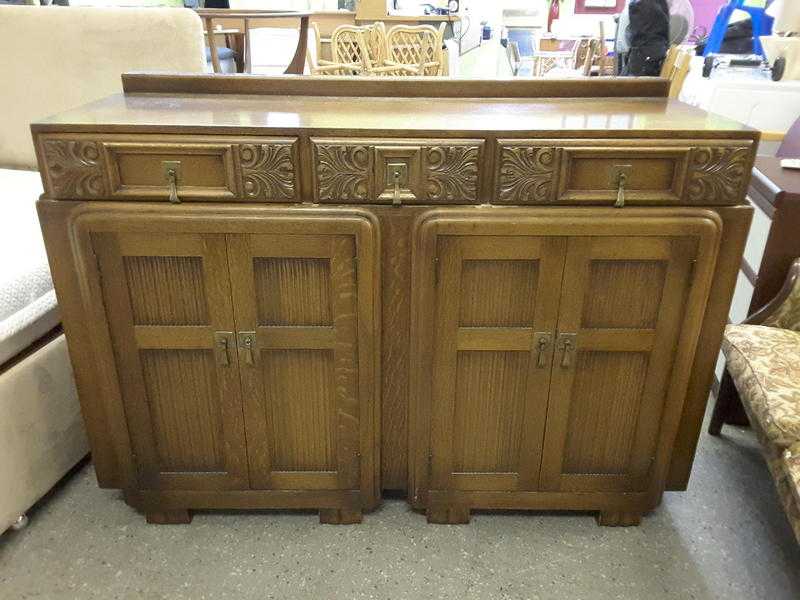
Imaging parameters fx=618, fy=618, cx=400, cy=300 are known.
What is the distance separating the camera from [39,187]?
171 cm

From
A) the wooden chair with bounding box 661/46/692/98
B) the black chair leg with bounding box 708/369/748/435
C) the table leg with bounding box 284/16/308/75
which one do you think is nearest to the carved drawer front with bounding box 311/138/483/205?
the black chair leg with bounding box 708/369/748/435

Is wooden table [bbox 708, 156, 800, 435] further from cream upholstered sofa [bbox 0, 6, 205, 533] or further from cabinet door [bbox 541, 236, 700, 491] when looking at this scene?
cream upholstered sofa [bbox 0, 6, 205, 533]

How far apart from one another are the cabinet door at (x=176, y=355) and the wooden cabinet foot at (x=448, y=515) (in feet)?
→ 1.36

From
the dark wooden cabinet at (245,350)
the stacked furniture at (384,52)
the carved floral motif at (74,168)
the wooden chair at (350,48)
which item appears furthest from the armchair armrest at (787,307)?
the wooden chair at (350,48)

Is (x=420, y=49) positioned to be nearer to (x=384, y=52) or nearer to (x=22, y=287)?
(x=384, y=52)

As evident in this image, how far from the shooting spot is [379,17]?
16.8 feet

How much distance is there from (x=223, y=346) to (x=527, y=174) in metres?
0.64

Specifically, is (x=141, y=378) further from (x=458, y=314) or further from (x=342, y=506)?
(x=458, y=314)

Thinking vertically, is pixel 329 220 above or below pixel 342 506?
above

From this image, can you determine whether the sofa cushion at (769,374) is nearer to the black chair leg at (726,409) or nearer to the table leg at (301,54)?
the black chair leg at (726,409)

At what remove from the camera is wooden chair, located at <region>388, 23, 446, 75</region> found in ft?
12.0

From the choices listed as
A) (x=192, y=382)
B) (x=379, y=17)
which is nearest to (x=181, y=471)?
(x=192, y=382)

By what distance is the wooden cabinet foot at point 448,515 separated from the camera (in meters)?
1.35

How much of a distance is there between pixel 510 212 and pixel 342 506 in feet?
2.39
